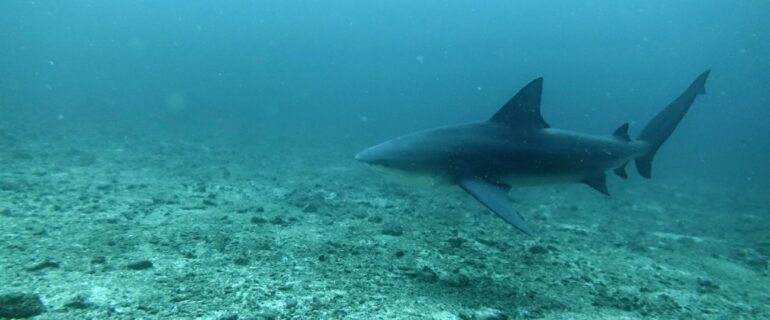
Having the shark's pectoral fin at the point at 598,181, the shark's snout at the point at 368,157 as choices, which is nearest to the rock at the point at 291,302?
the shark's snout at the point at 368,157

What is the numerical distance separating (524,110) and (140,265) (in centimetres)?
533

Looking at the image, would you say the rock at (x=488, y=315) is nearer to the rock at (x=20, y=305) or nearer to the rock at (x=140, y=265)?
the rock at (x=140, y=265)

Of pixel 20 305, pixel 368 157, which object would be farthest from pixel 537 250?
pixel 20 305

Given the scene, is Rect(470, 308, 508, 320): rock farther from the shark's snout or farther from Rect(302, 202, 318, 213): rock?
Rect(302, 202, 318, 213): rock

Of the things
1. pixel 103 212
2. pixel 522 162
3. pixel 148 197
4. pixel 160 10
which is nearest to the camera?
pixel 522 162

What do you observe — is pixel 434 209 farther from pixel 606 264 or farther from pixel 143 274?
pixel 143 274

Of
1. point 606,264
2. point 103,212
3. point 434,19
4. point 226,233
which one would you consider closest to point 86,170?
point 103,212

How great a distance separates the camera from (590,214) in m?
10.1

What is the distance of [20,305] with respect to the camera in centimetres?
331

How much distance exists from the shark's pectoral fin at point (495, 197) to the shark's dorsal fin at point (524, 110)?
1.01m

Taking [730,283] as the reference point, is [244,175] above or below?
above

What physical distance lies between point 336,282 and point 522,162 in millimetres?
3235

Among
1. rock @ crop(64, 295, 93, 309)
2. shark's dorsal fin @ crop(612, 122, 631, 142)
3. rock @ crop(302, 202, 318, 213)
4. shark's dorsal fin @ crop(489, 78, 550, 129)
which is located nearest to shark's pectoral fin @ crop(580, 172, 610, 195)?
shark's dorsal fin @ crop(612, 122, 631, 142)

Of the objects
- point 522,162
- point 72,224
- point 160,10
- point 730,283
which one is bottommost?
point 730,283
